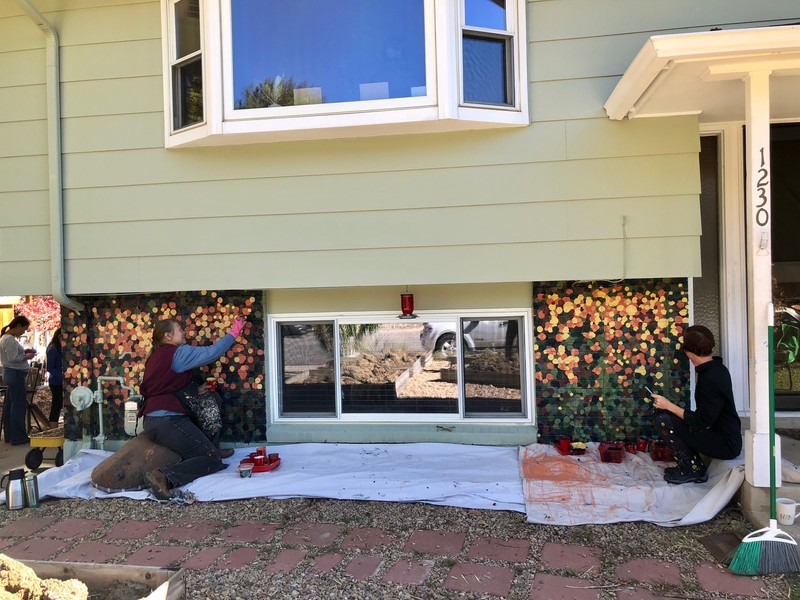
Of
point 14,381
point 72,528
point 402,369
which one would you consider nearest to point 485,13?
point 402,369

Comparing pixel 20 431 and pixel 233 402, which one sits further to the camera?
pixel 20 431

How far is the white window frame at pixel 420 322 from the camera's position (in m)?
4.98

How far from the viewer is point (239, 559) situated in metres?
3.36

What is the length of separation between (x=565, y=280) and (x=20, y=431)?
5.85m

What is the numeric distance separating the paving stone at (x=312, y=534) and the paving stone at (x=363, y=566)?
0.30 meters

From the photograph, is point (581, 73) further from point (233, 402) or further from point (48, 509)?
point (48, 509)

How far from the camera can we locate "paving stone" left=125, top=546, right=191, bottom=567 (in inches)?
133

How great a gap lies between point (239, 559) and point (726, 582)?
8.26 ft

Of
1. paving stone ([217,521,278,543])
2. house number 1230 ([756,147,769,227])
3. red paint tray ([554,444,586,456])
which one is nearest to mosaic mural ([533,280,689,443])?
red paint tray ([554,444,586,456])

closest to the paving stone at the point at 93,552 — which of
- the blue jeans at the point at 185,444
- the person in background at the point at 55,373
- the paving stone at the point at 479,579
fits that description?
the blue jeans at the point at 185,444

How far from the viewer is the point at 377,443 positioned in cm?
517

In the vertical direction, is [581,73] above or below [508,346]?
above

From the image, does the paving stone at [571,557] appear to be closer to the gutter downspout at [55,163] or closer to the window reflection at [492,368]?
the window reflection at [492,368]

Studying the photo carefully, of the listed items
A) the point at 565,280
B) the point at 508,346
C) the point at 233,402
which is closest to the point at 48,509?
the point at 233,402
